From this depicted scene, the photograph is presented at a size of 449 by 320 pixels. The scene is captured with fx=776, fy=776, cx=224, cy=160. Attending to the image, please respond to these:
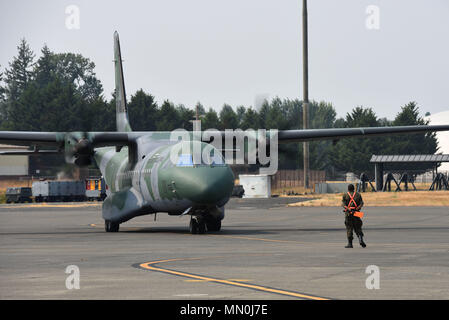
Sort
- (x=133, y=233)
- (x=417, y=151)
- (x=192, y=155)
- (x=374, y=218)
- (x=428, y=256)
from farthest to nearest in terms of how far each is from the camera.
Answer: (x=417, y=151) → (x=374, y=218) → (x=133, y=233) → (x=192, y=155) → (x=428, y=256)

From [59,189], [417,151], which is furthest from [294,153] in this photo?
[417,151]

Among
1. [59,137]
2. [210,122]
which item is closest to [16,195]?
[59,137]

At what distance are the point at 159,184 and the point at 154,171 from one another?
821mm

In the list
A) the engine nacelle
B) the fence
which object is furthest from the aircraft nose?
the fence

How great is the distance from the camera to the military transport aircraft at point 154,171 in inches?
1112

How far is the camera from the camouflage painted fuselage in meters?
28.0

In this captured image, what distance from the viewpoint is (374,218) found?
40.0 m

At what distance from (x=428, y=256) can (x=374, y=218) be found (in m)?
20.7

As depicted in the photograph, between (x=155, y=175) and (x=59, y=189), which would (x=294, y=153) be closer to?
(x=155, y=175)

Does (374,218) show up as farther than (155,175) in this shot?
Yes

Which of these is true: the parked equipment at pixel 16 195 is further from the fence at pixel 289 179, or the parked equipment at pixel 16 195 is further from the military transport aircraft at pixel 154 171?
the military transport aircraft at pixel 154 171

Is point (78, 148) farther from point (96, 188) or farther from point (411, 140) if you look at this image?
point (411, 140)

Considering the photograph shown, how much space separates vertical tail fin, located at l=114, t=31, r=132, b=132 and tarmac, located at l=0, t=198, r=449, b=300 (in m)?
6.85

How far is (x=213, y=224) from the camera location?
30.8 meters
